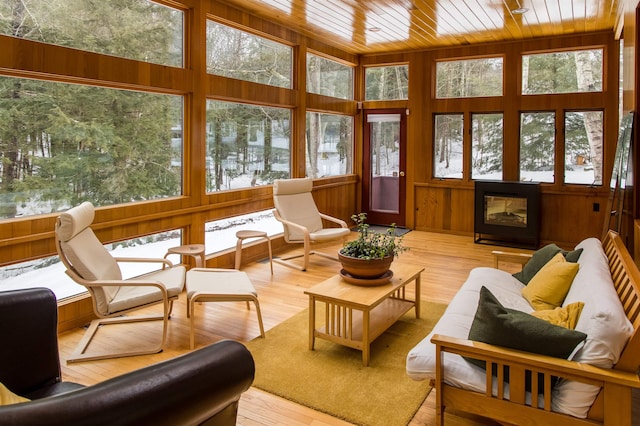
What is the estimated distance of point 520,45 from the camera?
6.99 m

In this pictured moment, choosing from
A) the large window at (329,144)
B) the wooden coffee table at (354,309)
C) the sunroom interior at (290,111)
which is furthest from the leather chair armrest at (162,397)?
the large window at (329,144)

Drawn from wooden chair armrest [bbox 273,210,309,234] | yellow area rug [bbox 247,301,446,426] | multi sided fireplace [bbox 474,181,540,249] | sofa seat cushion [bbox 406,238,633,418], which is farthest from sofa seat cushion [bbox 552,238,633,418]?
multi sided fireplace [bbox 474,181,540,249]

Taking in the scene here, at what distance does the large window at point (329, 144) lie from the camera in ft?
23.6

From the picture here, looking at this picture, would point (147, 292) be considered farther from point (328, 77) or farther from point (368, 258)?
point (328, 77)

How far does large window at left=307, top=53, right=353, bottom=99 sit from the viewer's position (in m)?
7.03

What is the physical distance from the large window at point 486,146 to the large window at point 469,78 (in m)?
0.39

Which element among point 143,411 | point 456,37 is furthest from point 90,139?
point 456,37

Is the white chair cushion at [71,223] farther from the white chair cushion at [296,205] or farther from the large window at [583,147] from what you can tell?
the large window at [583,147]

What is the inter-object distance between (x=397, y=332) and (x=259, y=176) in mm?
3031

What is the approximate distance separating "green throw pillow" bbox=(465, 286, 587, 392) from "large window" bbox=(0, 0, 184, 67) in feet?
11.5

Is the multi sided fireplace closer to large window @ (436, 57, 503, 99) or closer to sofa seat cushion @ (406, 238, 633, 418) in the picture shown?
large window @ (436, 57, 503, 99)

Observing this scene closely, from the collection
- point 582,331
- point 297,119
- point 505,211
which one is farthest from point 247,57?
point 582,331

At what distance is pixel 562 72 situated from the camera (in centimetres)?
681

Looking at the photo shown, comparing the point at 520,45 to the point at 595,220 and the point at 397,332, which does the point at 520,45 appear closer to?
the point at 595,220
